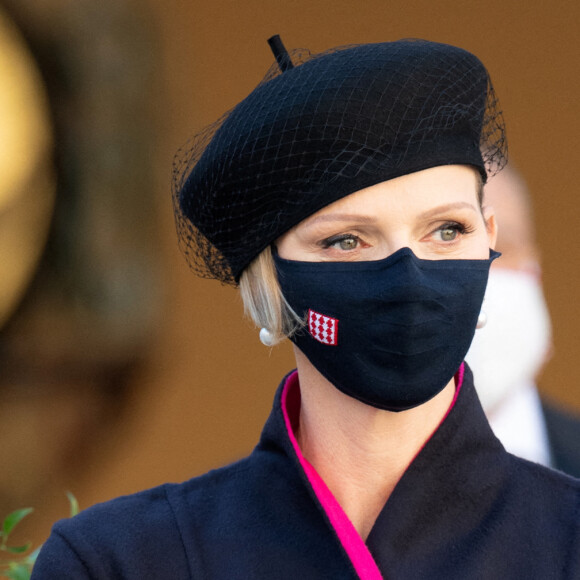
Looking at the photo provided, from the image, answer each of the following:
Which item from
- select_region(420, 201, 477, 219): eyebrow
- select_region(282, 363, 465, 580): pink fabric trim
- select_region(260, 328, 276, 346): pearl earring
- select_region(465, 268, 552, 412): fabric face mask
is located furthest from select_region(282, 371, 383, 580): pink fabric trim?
select_region(465, 268, 552, 412): fabric face mask

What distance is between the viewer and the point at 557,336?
11.2 feet

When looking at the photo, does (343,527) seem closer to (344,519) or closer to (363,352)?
(344,519)

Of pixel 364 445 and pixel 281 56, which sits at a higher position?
pixel 281 56

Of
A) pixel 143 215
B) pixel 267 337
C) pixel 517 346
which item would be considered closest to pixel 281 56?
pixel 267 337

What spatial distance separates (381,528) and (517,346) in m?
1.74

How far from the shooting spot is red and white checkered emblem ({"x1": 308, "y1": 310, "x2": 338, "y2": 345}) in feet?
5.36

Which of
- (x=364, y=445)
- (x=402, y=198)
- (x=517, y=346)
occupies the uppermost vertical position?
(x=402, y=198)

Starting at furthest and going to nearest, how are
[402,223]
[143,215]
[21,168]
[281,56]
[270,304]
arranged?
[143,215] → [21,168] → [281,56] → [270,304] → [402,223]

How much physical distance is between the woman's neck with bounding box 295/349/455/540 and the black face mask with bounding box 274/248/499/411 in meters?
0.05

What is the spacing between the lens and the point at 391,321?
1.58 m

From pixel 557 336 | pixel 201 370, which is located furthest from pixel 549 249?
pixel 201 370

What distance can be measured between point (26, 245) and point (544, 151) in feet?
6.05

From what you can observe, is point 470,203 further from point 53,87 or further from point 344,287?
point 53,87

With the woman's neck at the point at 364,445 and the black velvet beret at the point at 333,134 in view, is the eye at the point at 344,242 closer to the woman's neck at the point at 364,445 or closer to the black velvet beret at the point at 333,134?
the black velvet beret at the point at 333,134
